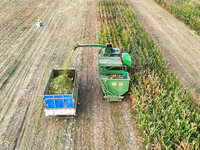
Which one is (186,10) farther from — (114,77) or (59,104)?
(59,104)

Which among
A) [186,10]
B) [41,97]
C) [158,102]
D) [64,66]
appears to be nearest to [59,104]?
[41,97]

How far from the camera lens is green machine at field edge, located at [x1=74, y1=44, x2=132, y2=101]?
8.73 m

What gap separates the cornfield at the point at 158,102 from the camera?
22.9ft

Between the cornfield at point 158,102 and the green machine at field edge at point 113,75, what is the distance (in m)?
0.73

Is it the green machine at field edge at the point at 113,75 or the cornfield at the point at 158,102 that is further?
the green machine at field edge at the point at 113,75

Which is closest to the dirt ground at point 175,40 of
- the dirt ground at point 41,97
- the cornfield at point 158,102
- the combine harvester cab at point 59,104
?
the cornfield at point 158,102

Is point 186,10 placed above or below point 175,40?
above

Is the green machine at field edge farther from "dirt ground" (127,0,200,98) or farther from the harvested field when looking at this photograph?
"dirt ground" (127,0,200,98)

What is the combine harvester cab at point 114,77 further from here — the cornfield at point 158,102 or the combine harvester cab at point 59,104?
the combine harvester cab at point 59,104

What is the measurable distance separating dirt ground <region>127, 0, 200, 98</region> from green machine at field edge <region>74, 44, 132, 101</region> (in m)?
4.41

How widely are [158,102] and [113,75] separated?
2.61 metres

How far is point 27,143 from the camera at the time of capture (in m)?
7.36

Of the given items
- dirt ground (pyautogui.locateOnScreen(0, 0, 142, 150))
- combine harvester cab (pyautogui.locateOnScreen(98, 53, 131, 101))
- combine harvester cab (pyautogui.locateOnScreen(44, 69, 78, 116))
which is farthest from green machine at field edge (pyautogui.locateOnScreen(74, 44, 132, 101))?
combine harvester cab (pyautogui.locateOnScreen(44, 69, 78, 116))

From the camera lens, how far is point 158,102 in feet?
27.5
